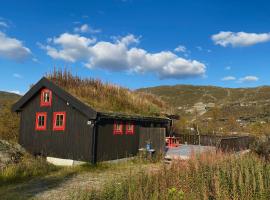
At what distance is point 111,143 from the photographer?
64.5 ft

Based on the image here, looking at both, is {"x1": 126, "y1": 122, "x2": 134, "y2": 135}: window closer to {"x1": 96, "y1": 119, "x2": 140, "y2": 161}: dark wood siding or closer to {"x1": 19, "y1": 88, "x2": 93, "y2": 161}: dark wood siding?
{"x1": 96, "y1": 119, "x2": 140, "y2": 161}: dark wood siding

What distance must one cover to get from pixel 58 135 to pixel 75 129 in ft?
5.27

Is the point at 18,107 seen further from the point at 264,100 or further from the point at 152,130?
the point at 264,100

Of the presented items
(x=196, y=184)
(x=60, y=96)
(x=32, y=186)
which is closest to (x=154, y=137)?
(x=60, y=96)

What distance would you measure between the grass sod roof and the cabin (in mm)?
588

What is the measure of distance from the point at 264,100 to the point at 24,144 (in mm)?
82436

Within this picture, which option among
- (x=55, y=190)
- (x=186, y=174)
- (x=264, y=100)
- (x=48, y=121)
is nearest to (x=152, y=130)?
(x=48, y=121)

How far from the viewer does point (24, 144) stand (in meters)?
22.1

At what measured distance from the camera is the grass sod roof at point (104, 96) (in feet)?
67.3

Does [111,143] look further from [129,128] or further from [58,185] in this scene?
[58,185]

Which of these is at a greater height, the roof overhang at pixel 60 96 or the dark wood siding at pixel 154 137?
the roof overhang at pixel 60 96

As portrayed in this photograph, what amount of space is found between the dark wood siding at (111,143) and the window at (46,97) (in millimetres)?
4302

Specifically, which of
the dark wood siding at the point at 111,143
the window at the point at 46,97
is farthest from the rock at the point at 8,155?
the dark wood siding at the point at 111,143

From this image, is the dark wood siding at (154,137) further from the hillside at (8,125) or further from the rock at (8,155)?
the hillside at (8,125)
